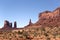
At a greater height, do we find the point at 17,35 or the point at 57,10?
the point at 57,10

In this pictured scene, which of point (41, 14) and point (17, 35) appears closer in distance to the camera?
point (17, 35)

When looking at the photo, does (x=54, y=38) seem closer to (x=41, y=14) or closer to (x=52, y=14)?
(x=52, y=14)

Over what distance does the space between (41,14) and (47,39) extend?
277 ft

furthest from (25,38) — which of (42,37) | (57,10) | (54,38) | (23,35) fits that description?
(57,10)

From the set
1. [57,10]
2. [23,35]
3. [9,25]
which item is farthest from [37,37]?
[9,25]

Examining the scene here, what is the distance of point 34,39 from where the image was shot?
2428cm

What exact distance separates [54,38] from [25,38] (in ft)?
13.7

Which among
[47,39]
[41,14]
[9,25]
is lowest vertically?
[47,39]

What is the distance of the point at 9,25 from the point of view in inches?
4085

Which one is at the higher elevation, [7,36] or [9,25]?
[9,25]

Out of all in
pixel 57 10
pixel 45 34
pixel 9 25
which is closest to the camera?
pixel 45 34

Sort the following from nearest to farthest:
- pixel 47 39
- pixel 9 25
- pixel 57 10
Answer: pixel 47 39, pixel 57 10, pixel 9 25

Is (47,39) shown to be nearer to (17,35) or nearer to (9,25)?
(17,35)

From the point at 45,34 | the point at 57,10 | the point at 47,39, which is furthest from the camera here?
the point at 57,10
